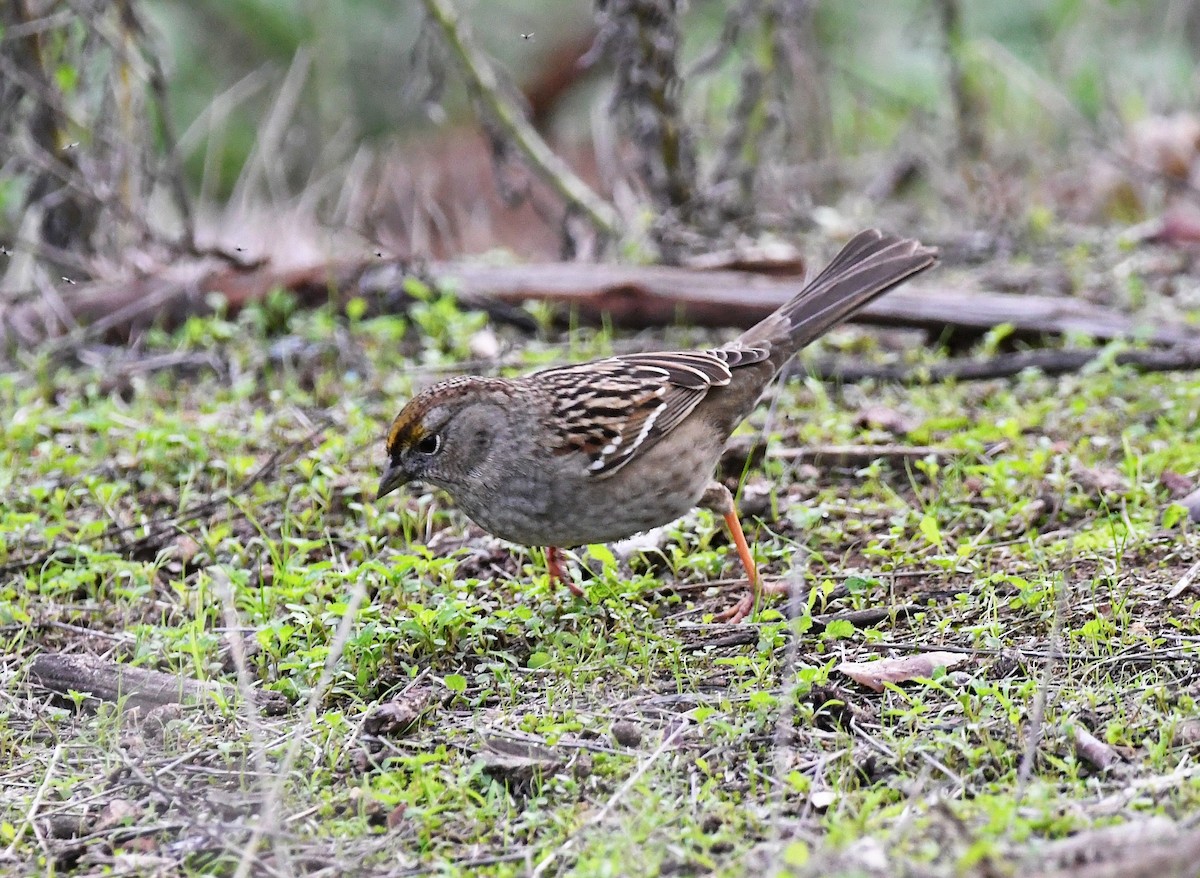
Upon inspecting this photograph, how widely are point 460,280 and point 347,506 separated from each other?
2.11 m

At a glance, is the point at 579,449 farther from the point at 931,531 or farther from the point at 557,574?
the point at 931,531

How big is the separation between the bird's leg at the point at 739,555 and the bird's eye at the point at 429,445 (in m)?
0.88

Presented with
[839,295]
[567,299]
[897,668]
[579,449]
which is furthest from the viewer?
[567,299]

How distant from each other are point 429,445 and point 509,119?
3749 mm

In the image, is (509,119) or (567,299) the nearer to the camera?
(567,299)

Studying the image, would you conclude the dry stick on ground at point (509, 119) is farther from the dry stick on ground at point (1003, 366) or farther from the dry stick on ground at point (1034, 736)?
the dry stick on ground at point (1034, 736)

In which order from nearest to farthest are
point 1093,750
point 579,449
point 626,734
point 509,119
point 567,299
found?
point 1093,750 → point 626,734 → point 579,449 → point 567,299 → point 509,119

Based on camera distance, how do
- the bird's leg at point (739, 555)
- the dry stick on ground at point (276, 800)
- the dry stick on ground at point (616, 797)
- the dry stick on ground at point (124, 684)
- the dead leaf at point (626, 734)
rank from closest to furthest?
1. the dry stick on ground at point (276, 800)
2. the dry stick on ground at point (616, 797)
3. the dead leaf at point (626, 734)
4. the dry stick on ground at point (124, 684)
5. the bird's leg at point (739, 555)

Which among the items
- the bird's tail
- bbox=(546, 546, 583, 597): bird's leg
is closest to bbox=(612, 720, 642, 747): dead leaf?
bbox=(546, 546, 583, 597): bird's leg

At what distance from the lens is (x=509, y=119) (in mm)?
7895

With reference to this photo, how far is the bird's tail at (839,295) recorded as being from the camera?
5258mm

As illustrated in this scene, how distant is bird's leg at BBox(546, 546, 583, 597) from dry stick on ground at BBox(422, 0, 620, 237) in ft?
12.0

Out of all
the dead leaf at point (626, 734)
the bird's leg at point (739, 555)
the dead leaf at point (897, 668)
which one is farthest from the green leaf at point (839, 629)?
the dead leaf at point (626, 734)

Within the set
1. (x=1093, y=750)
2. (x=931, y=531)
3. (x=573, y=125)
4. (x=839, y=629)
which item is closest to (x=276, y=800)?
(x=839, y=629)
